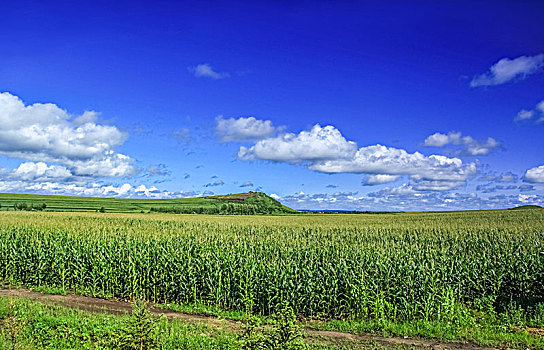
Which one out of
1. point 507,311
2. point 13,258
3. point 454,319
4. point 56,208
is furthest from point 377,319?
point 56,208

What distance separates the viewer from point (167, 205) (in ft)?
325

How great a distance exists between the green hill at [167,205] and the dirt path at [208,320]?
6963cm

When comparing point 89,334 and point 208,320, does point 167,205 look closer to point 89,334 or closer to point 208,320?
point 208,320

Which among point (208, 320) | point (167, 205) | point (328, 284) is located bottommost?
point (208, 320)

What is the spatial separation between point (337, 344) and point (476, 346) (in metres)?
3.56

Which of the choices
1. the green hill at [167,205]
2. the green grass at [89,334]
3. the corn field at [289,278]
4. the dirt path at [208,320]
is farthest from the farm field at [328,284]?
the green hill at [167,205]

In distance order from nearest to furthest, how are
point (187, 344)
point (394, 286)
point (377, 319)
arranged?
point (187, 344) < point (377, 319) < point (394, 286)

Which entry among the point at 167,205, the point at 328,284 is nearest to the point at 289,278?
the point at 328,284

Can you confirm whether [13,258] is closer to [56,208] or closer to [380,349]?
[380,349]

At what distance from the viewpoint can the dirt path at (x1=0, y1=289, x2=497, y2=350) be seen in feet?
32.0

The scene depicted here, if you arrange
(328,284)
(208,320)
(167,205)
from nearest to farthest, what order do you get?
1. (208,320)
2. (328,284)
3. (167,205)

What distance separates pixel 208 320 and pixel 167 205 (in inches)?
3581

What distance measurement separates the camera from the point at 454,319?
38.1 ft

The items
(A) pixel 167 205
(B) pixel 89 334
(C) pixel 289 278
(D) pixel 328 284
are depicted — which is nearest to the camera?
(B) pixel 89 334
